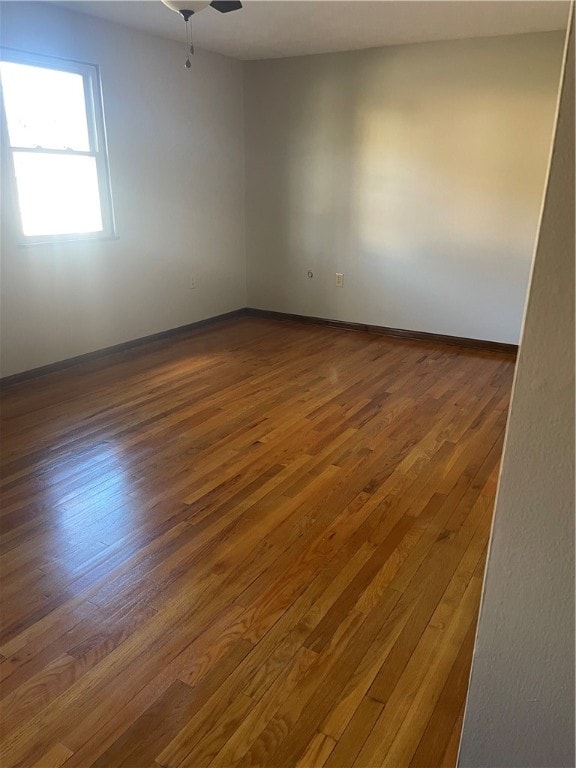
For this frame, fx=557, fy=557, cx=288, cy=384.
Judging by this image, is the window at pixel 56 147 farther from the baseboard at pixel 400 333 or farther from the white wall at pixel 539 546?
the white wall at pixel 539 546

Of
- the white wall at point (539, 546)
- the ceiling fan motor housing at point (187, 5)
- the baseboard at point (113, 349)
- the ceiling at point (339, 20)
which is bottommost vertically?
the baseboard at point (113, 349)

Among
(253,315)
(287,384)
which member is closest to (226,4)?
(287,384)

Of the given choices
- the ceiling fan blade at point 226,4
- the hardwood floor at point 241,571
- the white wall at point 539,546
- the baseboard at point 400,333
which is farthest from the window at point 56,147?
the white wall at point 539,546

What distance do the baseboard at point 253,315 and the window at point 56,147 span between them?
3.00ft

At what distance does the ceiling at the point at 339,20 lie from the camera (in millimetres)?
3418

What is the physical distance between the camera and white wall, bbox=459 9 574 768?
33.4 inches

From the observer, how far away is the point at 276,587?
6.50 ft

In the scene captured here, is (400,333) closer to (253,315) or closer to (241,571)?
(253,315)

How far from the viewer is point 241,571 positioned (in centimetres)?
206

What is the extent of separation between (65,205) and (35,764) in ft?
12.0

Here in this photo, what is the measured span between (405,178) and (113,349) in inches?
113

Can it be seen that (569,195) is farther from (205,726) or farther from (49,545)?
(49,545)

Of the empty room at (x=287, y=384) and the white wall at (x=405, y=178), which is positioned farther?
the white wall at (x=405, y=178)

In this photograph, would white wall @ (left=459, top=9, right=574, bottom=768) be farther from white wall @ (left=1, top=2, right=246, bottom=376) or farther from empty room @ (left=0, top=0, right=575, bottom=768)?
white wall @ (left=1, top=2, right=246, bottom=376)
